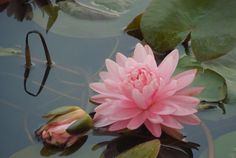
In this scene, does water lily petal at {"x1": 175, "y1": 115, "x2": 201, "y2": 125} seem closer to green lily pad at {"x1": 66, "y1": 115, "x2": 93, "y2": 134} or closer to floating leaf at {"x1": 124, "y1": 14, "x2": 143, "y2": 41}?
green lily pad at {"x1": 66, "y1": 115, "x2": 93, "y2": 134}

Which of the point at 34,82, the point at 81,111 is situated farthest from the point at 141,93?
the point at 34,82

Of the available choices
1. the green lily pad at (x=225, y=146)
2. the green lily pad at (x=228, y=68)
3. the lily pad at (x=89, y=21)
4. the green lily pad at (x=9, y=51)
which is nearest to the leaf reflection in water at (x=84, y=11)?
the lily pad at (x=89, y=21)

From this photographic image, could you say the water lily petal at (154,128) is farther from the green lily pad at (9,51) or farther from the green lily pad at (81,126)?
the green lily pad at (9,51)

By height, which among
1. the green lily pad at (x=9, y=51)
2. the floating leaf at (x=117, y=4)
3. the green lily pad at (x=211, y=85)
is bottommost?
the green lily pad at (x=211, y=85)

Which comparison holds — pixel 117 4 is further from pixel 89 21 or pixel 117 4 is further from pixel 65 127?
pixel 65 127

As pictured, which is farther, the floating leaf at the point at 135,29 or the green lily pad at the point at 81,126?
the floating leaf at the point at 135,29

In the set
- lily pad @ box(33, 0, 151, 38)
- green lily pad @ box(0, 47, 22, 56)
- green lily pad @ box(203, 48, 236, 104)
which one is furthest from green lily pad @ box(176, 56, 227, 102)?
green lily pad @ box(0, 47, 22, 56)
